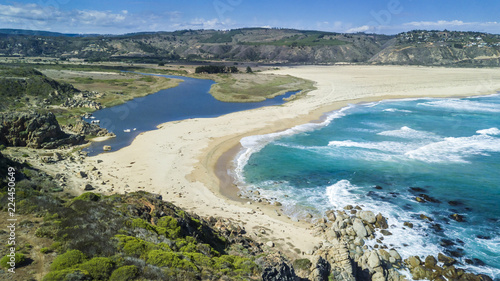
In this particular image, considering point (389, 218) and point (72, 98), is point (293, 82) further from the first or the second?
point (389, 218)

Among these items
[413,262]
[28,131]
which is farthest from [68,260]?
[28,131]

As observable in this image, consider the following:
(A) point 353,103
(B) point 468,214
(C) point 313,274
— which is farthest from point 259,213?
(A) point 353,103

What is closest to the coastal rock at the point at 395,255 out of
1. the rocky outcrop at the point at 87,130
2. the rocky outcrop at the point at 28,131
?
the rocky outcrop at the point at 28,131

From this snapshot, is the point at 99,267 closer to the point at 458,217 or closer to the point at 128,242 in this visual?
A: the point at 128,242

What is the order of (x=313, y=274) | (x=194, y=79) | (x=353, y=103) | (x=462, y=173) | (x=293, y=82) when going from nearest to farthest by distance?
1. (x=313, y=274)
2. (x=462, y=173)
3. (x=353, y=103)
4. (x=293, y=82)
5. (x=194, y=79)

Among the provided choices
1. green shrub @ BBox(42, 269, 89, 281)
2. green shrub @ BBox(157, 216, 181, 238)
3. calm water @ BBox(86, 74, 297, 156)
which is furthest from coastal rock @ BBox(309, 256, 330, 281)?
calm water @ BBox(86, 74, 297, 156)

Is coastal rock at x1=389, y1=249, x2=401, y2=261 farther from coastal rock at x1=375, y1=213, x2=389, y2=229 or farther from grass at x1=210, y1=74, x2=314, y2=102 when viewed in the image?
grass at x1=210, y1=74, x2=314, y2=102

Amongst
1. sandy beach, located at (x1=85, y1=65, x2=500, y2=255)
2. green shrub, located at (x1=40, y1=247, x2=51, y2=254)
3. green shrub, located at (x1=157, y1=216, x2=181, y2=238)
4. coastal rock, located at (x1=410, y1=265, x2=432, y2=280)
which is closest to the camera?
green shrub, located at (x1=40, y1=247, x2=51, y2=254)
